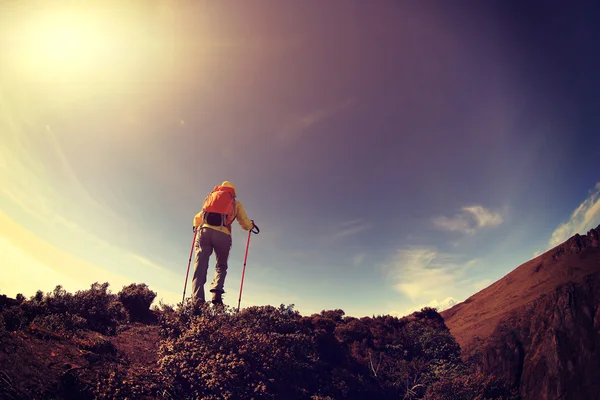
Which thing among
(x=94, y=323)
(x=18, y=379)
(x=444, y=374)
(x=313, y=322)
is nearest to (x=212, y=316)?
(x=94, y=323)

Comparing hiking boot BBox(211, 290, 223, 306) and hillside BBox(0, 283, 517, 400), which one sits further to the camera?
hiking boot BBox(211, 290, 223, 306)

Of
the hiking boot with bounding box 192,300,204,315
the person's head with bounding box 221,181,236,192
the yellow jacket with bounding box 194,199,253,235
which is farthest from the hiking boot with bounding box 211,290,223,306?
the person's head with bounding box 221,181,236,192

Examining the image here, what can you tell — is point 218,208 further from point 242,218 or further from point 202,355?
point 202,355

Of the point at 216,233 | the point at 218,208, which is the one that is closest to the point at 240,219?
the point at 218,208

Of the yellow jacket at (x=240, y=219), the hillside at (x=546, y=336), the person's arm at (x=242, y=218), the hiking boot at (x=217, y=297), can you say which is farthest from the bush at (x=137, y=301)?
the hillside at (x=546, y=336)

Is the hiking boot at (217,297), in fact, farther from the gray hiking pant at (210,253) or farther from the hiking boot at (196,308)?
the hiking boot at (196,308)

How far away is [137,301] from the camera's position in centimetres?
882

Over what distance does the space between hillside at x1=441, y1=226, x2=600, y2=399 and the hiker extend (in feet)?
37.6

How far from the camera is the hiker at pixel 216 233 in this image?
906 cm

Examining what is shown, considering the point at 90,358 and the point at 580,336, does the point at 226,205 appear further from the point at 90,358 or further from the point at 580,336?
the point at 580,336

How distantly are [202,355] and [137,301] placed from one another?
5.34 metres

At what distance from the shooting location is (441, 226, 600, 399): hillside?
10.1m

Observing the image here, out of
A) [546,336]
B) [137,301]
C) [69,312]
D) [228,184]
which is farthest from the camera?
[546,336]

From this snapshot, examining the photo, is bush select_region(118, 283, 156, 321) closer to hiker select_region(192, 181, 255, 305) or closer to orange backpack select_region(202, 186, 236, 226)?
hiker select_region(192, 181, 255, 305)
